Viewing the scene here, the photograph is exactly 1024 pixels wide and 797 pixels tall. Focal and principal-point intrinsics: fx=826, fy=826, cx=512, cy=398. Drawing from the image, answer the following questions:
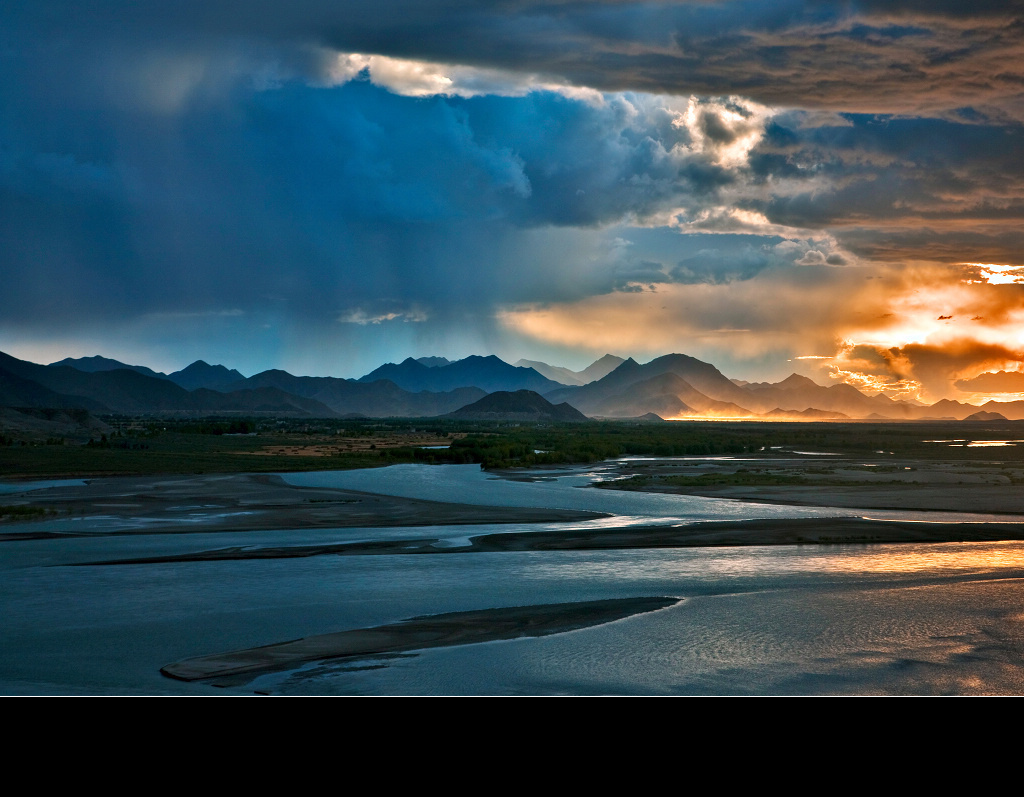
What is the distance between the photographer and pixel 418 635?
46.2ft

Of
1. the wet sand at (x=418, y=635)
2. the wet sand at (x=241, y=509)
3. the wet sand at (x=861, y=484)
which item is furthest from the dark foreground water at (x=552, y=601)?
the wet sand at (x=861, y=484)

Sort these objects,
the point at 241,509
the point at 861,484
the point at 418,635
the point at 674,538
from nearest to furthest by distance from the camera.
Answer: the point at 418,635
the point at 674,538
the point at 241,509
the point at 861,484

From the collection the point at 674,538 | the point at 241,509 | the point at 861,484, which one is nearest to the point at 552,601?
the point at 674,538

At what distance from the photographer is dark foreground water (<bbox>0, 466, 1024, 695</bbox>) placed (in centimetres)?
1157

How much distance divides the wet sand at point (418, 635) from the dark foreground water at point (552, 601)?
1.25 feet

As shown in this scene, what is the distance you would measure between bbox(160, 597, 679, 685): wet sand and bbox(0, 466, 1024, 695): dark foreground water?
0.38m

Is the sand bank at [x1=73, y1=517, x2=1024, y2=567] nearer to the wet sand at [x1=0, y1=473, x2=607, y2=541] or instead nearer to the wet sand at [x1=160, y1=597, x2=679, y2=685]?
the wet sand at [x1=0, y1=473, x2=607, y2=541]

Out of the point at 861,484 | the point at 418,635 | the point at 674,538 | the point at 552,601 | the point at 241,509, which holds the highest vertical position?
the point at 241,509

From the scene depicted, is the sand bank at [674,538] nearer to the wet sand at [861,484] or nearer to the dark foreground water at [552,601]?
the dark foreground water at [552,601]

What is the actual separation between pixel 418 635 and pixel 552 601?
12.4 ft

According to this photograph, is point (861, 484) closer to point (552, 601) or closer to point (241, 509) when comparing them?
point (241, 509)

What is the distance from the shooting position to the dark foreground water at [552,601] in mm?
11570

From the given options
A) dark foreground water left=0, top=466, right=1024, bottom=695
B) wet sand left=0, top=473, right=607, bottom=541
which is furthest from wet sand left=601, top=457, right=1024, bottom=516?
wet sand left=0, top=473, right=607, bottom=541
